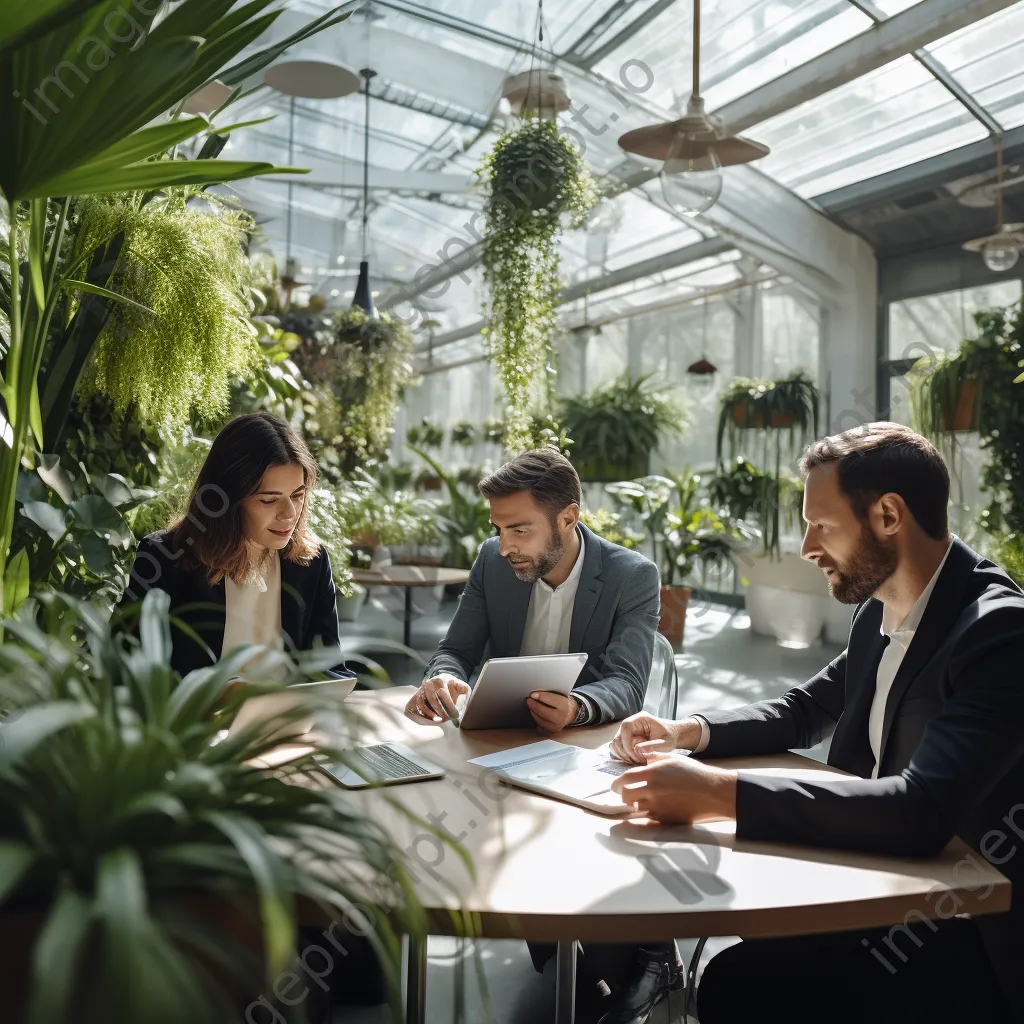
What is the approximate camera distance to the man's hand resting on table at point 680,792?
1.47m

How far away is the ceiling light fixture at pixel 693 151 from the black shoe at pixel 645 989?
7.59 feet

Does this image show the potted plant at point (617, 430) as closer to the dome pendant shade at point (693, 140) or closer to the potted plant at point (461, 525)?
the potted plant at point (461, 525)

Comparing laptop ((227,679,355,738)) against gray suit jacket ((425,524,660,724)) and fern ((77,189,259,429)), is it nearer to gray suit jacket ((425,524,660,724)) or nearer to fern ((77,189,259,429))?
gray suit jacket ((425,524,660,724))

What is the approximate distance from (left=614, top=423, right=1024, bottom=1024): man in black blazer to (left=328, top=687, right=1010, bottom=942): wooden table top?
0.04 metres

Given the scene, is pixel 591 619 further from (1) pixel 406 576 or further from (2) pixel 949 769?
(1) pixel 406 576

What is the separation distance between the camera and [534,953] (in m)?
2.51

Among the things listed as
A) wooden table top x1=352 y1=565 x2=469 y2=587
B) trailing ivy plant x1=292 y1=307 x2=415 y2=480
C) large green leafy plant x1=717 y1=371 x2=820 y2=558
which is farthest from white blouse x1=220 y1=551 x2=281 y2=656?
large green leafy plant x1=717 y1=371 x2=820 y2=558

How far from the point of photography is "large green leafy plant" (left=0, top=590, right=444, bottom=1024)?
0.66 metres

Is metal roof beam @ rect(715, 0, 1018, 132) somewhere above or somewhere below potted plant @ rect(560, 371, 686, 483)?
above

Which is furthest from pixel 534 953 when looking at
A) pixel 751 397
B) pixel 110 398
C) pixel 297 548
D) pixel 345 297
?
pixel 345 297

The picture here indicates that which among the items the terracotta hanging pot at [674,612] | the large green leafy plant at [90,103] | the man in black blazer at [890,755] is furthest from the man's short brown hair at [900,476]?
the terracotta hanging pot at [674,612]

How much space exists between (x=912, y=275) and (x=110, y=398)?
650 cm

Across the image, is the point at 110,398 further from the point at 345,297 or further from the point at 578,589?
the point at 345,297

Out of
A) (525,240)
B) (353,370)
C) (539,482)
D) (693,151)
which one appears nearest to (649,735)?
(539,482)
